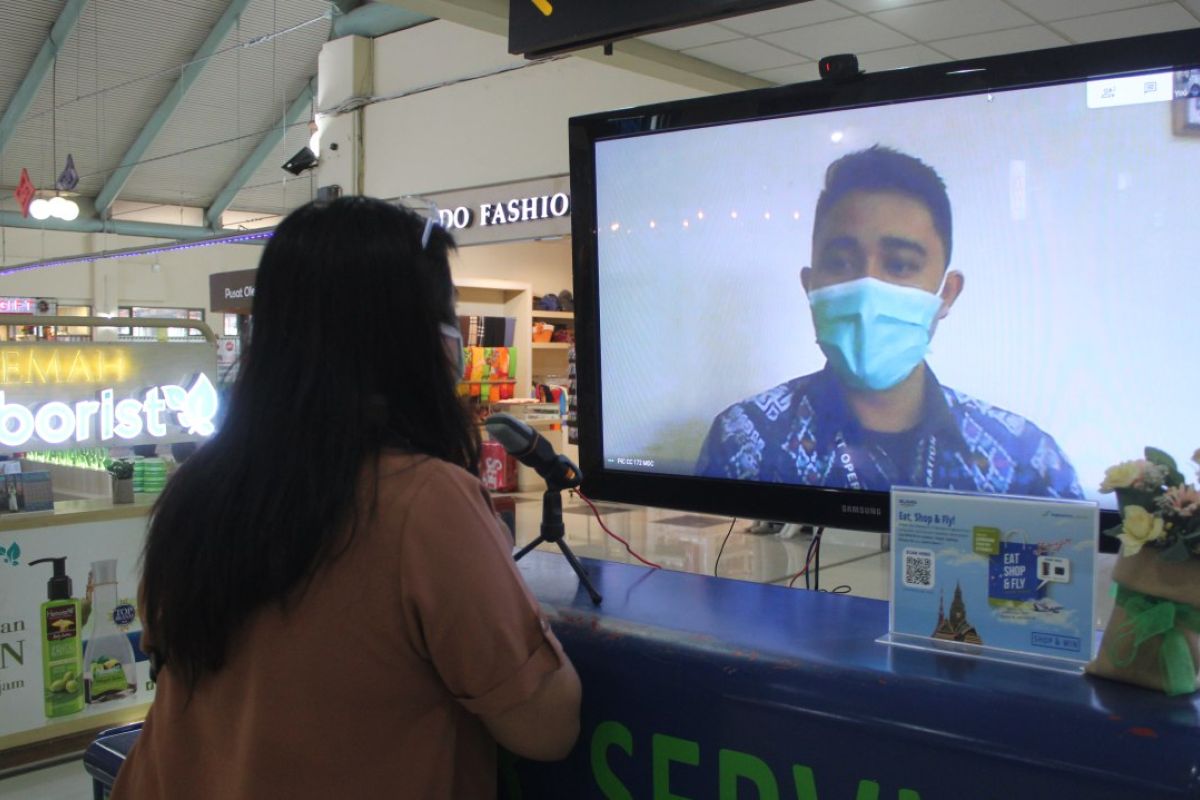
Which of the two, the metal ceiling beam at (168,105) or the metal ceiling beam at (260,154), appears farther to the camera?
the metal ceiling beam at (260,154)

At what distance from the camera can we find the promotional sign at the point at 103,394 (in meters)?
3.77

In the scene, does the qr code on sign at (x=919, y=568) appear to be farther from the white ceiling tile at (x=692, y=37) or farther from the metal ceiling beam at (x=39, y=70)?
the metal ceiling beam at (x=39, y=70)

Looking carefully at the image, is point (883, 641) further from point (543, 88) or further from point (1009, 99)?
point (543, 88)

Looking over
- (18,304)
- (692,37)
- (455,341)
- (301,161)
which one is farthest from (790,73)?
(18,304)

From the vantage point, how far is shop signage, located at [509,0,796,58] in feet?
6.75

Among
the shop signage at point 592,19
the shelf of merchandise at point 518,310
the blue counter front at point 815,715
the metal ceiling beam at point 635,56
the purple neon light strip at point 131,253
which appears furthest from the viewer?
the purple neon light strip at point 131,253

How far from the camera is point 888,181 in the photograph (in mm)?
1336

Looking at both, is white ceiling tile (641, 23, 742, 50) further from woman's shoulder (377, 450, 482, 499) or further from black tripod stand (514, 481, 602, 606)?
woman's shoulder (377, 450, 482, 499)

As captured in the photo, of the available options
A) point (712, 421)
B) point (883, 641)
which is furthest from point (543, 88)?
point (883, 641)

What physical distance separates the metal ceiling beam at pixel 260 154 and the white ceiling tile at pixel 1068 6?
10242mm

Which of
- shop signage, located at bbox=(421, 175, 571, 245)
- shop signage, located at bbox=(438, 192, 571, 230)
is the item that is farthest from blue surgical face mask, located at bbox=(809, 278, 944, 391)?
shop signage, located at bbox=(438, 192, 571, 230)

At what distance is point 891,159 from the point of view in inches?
52.5

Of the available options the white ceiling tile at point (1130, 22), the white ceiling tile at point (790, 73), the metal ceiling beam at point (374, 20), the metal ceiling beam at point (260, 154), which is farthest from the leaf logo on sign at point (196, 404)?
the metal ceiling beam at point (260, 154)

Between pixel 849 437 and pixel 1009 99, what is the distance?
0.48 metres
